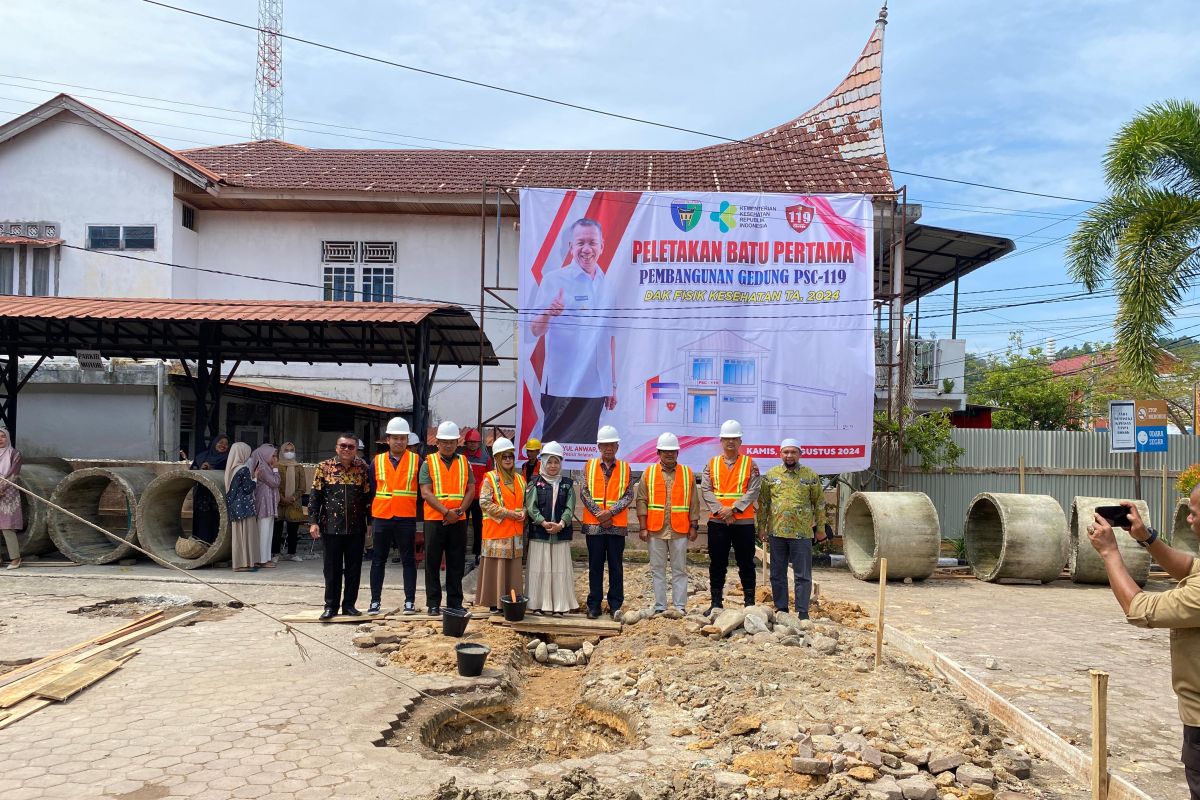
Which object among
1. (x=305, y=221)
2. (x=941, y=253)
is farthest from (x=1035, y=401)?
(x=305, y=221)

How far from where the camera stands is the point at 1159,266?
1352 cm

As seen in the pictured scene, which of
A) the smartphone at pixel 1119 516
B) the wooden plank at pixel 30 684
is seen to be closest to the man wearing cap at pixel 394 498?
the wooden plank at pixel 30 684

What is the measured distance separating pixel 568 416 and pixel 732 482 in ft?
16.9

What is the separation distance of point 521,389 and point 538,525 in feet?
17.1

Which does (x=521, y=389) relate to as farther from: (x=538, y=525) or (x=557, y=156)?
(x=557, y=156)

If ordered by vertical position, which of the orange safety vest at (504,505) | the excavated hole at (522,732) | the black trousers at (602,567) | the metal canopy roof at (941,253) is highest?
the metal canopy roof at (941,253)

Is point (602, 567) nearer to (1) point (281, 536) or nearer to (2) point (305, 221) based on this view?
(1) point (281, 536)

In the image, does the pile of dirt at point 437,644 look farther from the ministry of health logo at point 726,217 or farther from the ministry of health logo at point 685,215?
→ the ministry of health logo at point 726,217

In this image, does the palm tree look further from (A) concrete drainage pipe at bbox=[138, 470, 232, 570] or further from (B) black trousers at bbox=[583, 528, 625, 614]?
(A) concrete drainage pipe at bbox=[138, 470, 232, 570]

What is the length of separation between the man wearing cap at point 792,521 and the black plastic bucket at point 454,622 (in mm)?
2937

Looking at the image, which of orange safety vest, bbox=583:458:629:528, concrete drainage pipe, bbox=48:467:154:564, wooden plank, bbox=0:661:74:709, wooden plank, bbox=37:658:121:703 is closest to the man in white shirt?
orange safety vest, bbox=583:458:629:528

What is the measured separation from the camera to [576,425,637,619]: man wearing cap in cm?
822

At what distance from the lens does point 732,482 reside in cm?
845

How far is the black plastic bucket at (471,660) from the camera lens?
245 inches
